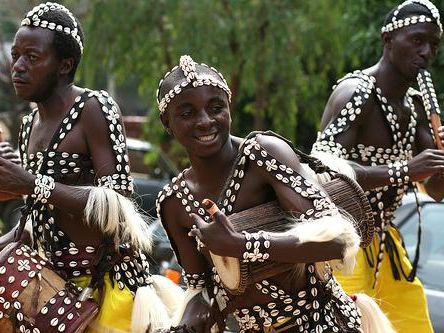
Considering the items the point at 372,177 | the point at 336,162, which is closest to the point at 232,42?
the point at 372,177

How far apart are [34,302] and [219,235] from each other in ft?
4.38

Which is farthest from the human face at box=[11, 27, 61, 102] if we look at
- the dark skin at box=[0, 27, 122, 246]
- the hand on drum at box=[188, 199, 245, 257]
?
the hand on drum at box=[188, 199, 245, 257]


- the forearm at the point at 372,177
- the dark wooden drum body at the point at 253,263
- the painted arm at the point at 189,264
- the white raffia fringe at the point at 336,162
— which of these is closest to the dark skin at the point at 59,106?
the painted arm at the point at 189,264

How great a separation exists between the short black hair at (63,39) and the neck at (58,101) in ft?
0.25

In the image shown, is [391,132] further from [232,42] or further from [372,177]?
[232,42]

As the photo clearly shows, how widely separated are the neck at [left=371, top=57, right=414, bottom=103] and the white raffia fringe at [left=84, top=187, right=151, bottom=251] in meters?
1.52

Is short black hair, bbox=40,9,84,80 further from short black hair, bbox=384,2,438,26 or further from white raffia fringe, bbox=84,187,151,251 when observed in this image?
short black hair, bbox=384,2,438,26

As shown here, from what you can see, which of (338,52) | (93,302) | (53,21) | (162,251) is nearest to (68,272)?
(93,302)

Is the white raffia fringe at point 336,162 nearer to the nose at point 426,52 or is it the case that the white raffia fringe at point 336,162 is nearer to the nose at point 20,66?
the nose at point 426,52

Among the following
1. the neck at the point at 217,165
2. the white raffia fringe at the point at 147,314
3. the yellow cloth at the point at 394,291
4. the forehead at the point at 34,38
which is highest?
the forehead at the point at 34,38

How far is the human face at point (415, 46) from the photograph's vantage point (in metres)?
5.57

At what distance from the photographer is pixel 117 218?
4730 millimetres

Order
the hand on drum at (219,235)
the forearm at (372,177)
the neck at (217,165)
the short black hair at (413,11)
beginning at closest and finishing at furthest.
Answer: the hand on drum at (219,235), the neck at (217,165), the forearm at (372,177), the short black hair at (413,11)

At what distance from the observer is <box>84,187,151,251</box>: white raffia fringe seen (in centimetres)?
470
